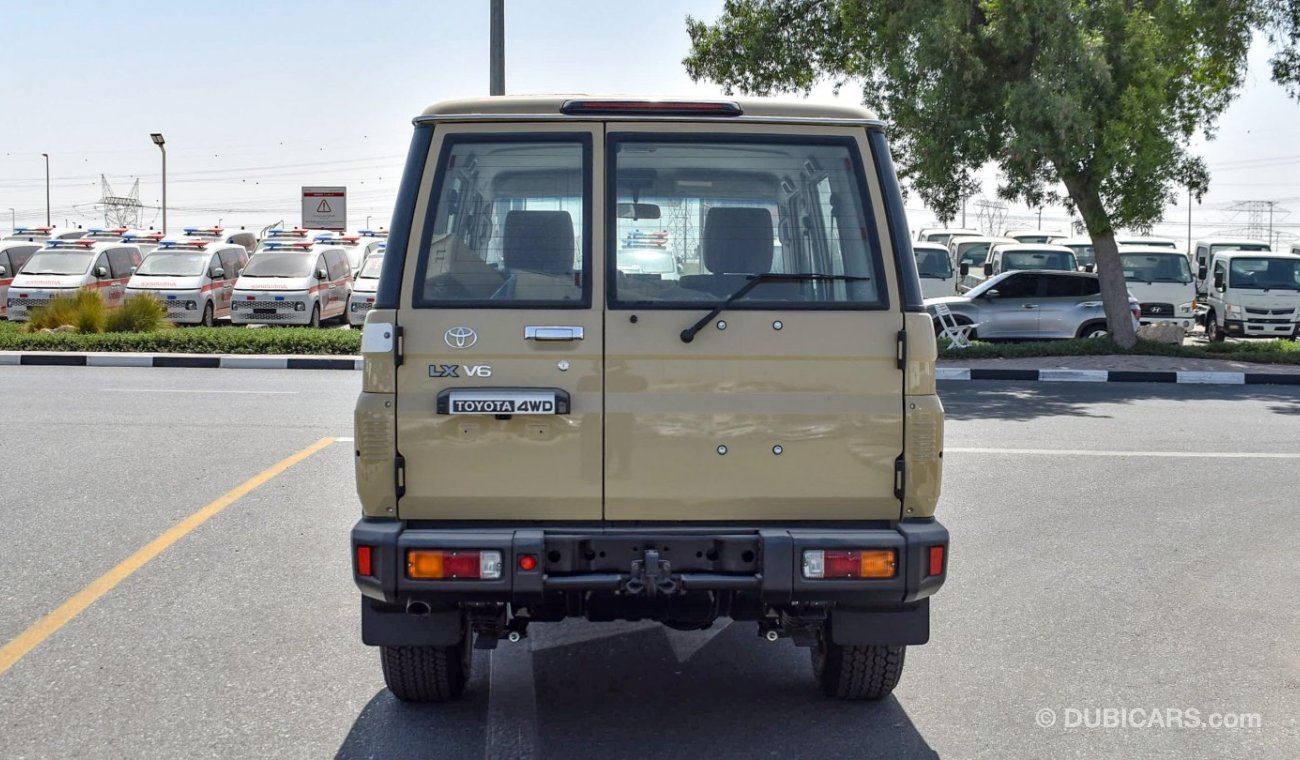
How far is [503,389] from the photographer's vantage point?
4461 millimetres

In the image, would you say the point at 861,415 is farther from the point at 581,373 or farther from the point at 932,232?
the point at 932,232

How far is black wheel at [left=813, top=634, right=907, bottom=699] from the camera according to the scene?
16.5 feet

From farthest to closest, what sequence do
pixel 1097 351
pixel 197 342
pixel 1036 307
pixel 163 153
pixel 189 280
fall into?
pixel 163 153 < pixel 189 280 < pixel 1036 307 < pixel 197 342 < pixel 1097 351

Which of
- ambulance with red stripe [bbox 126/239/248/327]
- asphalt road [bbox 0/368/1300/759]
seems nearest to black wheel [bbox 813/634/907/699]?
asphalt road [bbox 0/368/1300/759]

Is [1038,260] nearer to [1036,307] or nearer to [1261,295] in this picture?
[1261,295]

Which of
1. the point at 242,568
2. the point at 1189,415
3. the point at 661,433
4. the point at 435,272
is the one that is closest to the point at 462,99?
the point at 435,272

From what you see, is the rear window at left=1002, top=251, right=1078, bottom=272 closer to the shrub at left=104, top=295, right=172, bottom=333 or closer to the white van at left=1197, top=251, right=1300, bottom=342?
the white van at left=1197, top=251, right=1300, bottom=342

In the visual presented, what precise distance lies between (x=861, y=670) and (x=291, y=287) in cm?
2306

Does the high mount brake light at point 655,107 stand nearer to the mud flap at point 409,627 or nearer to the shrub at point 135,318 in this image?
the mud flap at point 409,627

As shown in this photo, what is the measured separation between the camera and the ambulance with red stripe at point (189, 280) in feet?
87.6

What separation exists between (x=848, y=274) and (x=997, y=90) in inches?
641

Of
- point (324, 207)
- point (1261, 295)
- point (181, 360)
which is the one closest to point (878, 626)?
point (181, 360)

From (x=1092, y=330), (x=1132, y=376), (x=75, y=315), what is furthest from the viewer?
(x=75, y=315)

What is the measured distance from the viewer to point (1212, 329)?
27844mm
